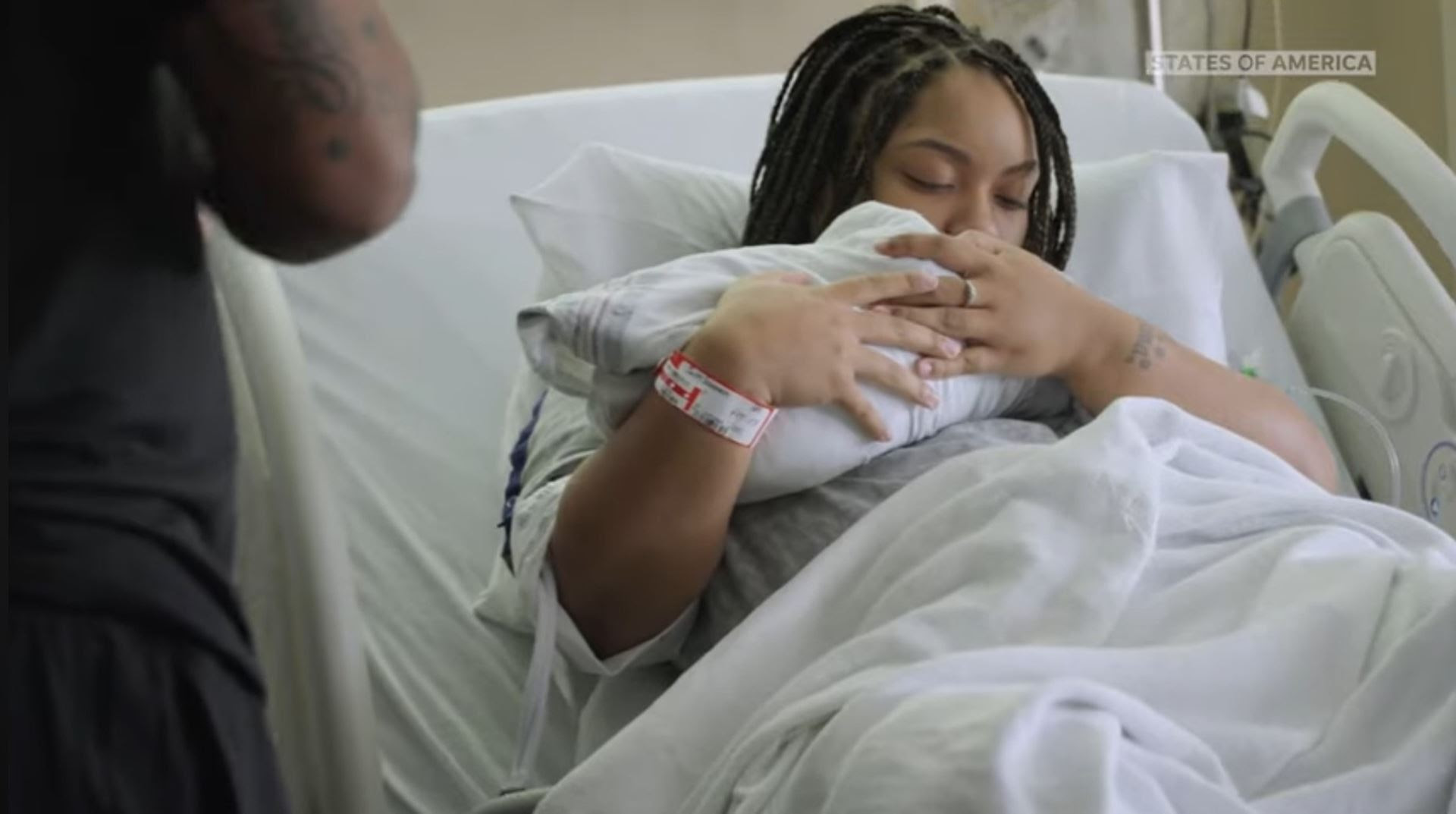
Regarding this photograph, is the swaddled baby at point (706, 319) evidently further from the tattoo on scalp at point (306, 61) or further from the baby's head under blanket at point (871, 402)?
the tattoo on scalp at point (306, 61)

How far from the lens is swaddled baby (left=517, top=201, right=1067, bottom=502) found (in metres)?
1.07

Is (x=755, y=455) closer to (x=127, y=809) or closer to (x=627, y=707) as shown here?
(x=627, y=707)

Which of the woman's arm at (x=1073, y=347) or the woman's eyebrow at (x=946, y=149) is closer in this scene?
the woman's arm at (x=1073, y=347)

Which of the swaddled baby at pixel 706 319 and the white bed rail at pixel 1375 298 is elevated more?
the swaddled baby at pixel 706 319

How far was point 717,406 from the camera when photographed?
104 centimetres

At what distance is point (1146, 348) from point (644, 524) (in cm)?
45

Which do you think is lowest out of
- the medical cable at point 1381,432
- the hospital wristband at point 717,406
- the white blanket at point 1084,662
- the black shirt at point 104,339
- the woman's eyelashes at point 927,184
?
the medical cable at point 1381,432

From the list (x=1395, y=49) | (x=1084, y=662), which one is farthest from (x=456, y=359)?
(x=1395, y=49)

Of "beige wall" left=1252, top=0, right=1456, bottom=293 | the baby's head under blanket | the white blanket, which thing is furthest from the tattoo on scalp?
"beige wall" left=1252, top=0, right=1456, bottom=293

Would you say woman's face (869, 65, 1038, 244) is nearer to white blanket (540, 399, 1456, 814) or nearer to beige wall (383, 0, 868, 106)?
white blanket (540, 399, 1456, 814)

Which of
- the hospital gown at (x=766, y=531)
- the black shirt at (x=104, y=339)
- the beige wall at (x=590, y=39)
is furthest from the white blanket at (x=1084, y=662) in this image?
the beige wall at (x=590, y=39)

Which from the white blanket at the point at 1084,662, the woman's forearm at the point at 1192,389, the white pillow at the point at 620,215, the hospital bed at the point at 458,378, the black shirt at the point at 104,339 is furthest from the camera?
the white pillow at the point at 620,215

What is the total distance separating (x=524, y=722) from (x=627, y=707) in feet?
0.26

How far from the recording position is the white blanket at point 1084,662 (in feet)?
2.46
